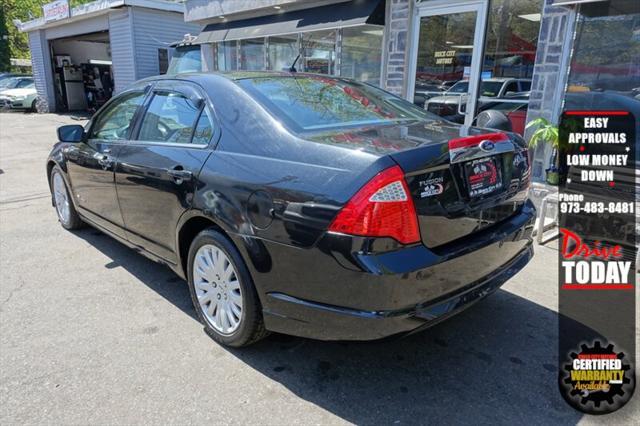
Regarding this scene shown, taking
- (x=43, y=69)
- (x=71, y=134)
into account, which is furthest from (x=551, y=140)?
(x=43, y=69)

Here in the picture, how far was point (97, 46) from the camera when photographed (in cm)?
2541

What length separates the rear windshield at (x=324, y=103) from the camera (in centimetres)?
265

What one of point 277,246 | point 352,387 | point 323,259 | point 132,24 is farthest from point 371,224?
point 132,24

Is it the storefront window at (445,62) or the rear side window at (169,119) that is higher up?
the storefront window at (445,62)

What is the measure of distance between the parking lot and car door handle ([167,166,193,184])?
999 millimetres

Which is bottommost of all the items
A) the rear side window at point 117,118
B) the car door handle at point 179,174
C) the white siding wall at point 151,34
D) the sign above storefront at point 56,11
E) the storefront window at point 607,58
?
the car door handle at point 179,174

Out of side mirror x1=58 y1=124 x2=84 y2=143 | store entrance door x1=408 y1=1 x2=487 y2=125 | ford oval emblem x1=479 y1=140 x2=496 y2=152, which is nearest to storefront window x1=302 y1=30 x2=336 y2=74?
store entrance door x1=408 y1=1 x2=487 y2=125

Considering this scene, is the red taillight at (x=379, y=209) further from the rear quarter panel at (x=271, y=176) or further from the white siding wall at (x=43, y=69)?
the white siding wall at (x=43, y=69)

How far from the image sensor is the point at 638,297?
3512 mm

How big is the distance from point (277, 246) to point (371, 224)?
53 cm

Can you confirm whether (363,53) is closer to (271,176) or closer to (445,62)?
(445,62)

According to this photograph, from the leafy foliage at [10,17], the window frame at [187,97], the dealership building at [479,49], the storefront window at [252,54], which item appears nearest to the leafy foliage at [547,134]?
the dealership building at [479,49]

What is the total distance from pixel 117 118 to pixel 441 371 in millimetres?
3244

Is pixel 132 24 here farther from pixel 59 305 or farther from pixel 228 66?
pixel 59 305
